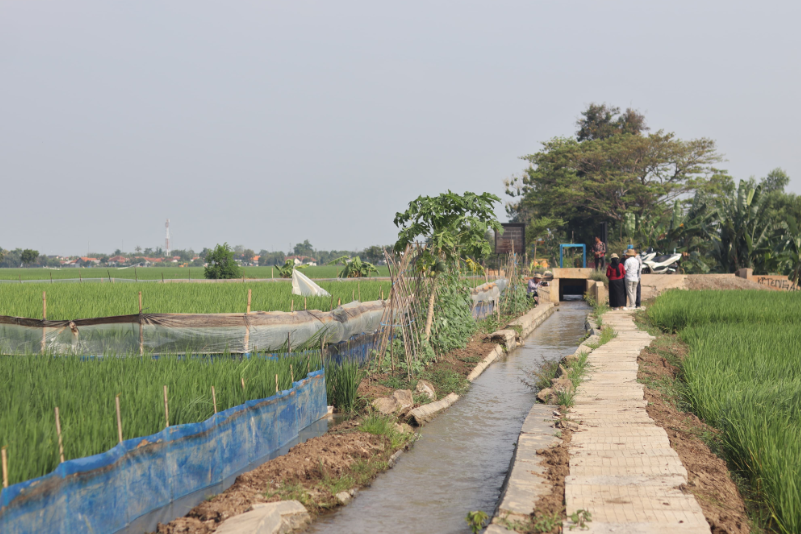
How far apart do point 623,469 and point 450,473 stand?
1604mm

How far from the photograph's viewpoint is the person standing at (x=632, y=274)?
17172 millimetres

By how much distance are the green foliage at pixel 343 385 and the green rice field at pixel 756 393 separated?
385 centimetres

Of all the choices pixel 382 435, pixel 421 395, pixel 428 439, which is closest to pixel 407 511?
pixel 382 435

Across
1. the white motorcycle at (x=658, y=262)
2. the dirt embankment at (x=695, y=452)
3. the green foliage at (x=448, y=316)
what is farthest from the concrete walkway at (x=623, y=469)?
the white motorcycle at (x=658, y=262)

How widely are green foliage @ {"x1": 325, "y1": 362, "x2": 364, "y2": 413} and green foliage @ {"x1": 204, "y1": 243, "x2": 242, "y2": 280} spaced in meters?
26.1

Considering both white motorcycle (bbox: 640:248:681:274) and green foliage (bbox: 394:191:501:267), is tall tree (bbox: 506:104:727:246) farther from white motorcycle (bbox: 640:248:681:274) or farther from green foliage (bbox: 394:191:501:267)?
green foliage (bbox: 394:191:501:267)

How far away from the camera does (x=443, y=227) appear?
1021cm

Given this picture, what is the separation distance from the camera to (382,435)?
21.6ft

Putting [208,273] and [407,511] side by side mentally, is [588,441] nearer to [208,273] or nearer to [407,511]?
[407,511]

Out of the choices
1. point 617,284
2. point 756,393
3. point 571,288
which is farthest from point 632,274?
point 571,288

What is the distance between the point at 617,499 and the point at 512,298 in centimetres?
1542

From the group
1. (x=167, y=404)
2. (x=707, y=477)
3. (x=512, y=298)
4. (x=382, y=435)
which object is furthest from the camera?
(x=512, y=298)

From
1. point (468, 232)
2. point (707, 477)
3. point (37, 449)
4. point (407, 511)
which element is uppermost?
point (468, 232)

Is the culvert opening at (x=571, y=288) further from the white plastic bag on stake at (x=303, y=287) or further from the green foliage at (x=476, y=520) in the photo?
the green foliage at (x=476, y=520)
